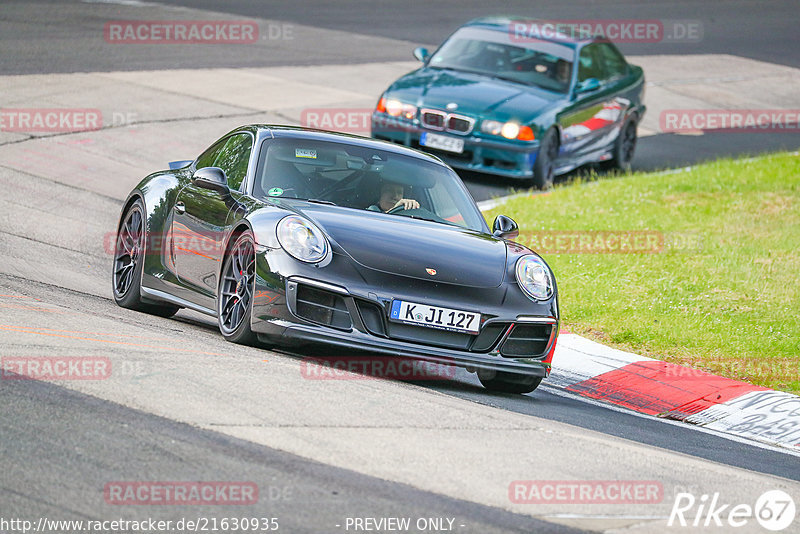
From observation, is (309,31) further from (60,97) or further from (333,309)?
(333,309)

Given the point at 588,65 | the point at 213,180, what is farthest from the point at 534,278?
the point at 588,65

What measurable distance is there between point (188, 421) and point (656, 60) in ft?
74.9

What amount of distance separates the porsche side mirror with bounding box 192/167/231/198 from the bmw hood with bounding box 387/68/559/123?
22.8 ft

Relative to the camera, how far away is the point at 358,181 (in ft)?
27.0

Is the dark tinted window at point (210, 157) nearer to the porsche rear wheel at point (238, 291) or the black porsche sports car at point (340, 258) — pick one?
the black porsche sports car at point (340, 258)

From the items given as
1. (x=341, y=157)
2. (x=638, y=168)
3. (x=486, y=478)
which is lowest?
(x=638, y=168)

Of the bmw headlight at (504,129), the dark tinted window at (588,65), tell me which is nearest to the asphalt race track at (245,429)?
the bmw headlight at (504,129)

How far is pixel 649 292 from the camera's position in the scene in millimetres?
11227

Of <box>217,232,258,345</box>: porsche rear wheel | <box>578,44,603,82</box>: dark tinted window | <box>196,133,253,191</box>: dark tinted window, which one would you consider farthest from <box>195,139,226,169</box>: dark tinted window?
<box>578,44,603,82</box>: dark tinted window

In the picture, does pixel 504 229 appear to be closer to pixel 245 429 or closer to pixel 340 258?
pixel 340 258

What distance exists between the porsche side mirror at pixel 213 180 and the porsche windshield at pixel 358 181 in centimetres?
19

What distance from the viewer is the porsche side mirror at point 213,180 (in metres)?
7.96

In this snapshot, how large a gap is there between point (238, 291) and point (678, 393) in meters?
3.25

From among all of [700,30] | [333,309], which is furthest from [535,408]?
[700,30]
